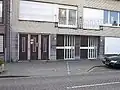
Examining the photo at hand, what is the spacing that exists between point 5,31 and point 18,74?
8.22 metres

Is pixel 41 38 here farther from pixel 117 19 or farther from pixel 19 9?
pixel 117 19

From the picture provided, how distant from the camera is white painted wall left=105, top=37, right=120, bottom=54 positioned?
3078 cm

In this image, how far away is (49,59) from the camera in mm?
26531

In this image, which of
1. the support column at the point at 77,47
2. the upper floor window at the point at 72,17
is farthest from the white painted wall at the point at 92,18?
the support column at the point at 77,47

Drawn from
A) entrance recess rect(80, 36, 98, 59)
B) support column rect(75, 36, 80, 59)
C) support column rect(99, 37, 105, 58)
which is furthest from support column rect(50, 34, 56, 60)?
support column rect(99, 37, 105, 58)

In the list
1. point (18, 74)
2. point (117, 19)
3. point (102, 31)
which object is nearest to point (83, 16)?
point (102, 31)

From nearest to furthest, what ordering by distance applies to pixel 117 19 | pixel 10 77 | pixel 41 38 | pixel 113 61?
pixel 10 77, pixel 113 61, pixel 41 38, pixel 117 19

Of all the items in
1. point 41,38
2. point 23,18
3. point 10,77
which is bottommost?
point 10,77

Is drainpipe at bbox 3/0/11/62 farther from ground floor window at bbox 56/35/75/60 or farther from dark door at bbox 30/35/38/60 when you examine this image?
ground floor window at bbox 56/35/75/60

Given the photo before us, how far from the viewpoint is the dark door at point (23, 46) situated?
990 inches

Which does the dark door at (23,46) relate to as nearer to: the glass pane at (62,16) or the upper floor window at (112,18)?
the glass pane at (62,16)

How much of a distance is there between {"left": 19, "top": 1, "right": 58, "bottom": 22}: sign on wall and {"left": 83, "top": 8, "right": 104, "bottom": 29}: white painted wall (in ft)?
11.8

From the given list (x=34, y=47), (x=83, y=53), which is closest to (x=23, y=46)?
(x=34, y=47)

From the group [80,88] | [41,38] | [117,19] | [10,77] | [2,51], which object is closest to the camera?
[80,88]
